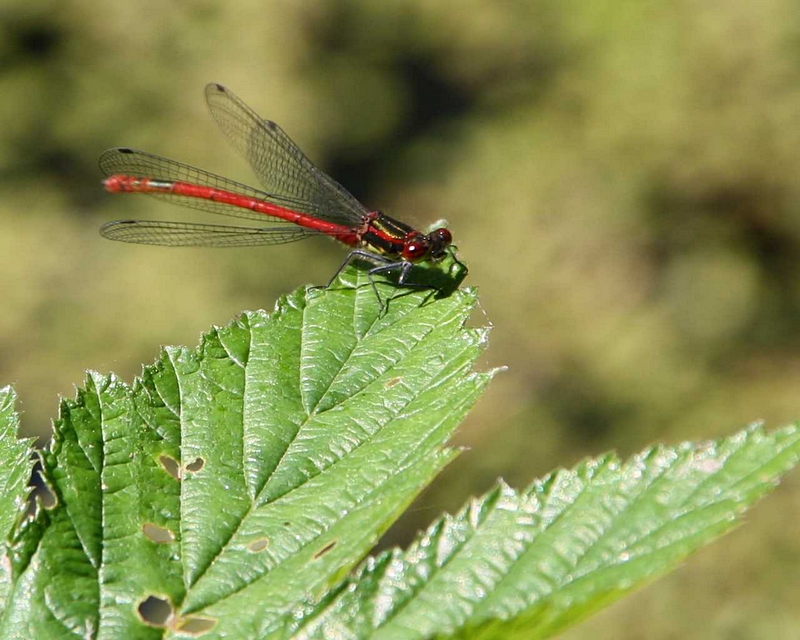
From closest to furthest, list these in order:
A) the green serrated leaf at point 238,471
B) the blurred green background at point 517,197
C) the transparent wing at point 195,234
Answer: the green serrated leaf at point 238,471, the transparent wing at point 195,234, the blurred green background at point 517,197

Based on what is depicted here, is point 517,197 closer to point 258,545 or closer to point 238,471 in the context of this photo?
point 238,471

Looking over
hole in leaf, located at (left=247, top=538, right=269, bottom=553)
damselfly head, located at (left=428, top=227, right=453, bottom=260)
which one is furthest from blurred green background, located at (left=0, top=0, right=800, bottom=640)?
hole in leaf, located at (left=247, top=538, right=269, bottom=553)

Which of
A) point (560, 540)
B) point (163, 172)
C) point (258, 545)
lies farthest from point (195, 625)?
point (163, 172)

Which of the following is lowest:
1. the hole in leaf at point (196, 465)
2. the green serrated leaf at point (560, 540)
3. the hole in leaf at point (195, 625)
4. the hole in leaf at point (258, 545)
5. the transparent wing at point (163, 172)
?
the green serrated leaf at point (560, 540)

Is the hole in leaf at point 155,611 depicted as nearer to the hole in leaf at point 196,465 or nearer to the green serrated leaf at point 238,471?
the green serrated leaf at point 238,471

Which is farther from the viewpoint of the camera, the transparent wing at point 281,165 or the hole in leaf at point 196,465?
the transparent wing at point 281,165

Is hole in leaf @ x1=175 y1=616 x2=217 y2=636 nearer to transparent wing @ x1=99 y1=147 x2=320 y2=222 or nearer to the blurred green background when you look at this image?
transparent wing @ x1=99 y1=147 x2=320 y2=222

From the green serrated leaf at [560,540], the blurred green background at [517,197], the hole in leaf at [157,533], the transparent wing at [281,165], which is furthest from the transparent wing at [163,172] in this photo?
the green serrated leaf at [560,540]
